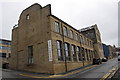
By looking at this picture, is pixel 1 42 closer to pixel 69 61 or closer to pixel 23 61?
pixel 23 61

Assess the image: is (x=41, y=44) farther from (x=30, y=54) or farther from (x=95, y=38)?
(x=95, y=38)

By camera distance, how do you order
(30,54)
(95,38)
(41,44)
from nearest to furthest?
(41,44) < (30,54) < (95,38)

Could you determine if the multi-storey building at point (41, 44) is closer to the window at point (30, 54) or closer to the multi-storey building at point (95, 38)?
the window at point (30, 54)

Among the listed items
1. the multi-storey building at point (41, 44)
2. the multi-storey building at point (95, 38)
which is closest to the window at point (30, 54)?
the multi-storey building at point (41, 44)

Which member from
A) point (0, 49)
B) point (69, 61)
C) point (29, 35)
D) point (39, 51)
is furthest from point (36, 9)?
point (0, 49)

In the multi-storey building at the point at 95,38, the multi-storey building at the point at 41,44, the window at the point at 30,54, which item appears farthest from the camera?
the multi-storey building at the point at 95,38

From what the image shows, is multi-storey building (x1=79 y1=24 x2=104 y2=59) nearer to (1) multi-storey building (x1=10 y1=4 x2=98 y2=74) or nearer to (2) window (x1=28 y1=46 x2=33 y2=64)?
(1) multi-storey building (x1=10 y1=4 x2=98 y2=74)

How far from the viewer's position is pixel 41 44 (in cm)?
1622

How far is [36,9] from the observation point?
60.6ft

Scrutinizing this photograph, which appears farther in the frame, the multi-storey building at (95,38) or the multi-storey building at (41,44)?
the multi-storey building at (95,38)

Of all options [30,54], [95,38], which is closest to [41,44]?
[30,54]

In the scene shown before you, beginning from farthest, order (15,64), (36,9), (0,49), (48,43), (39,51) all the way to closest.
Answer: (0,49) → (15,64) → (36,9) → (39,51) → (48,43)

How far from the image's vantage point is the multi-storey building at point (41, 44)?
1502cm

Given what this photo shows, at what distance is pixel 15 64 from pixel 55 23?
38.1ft
